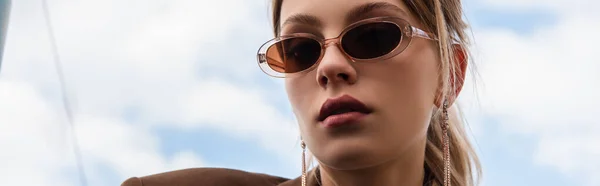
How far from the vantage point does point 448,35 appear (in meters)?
1.07

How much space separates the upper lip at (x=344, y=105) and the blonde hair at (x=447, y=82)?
195mm

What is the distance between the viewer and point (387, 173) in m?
0.94

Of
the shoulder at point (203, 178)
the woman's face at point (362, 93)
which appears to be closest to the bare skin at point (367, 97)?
the woman's face at point (362, 93)

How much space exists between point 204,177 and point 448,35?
1.43 ft

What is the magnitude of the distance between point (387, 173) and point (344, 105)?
0.14m

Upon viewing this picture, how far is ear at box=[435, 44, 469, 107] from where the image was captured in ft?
3.46

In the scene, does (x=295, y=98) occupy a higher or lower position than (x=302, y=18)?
lower

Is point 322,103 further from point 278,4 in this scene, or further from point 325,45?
point 278,4

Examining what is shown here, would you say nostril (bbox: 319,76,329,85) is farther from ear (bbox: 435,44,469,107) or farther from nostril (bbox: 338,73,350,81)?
ear (bbox: 435,44,469,107)

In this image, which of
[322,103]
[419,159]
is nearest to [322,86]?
[322,103]

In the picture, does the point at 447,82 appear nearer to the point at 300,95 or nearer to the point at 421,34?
the point at 421,34

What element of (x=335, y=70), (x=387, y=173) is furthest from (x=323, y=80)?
(x=387, y=173)

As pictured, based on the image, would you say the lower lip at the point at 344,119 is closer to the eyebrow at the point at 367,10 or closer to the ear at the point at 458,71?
the eyebrow at the point at 367,10

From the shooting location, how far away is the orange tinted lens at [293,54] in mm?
910
